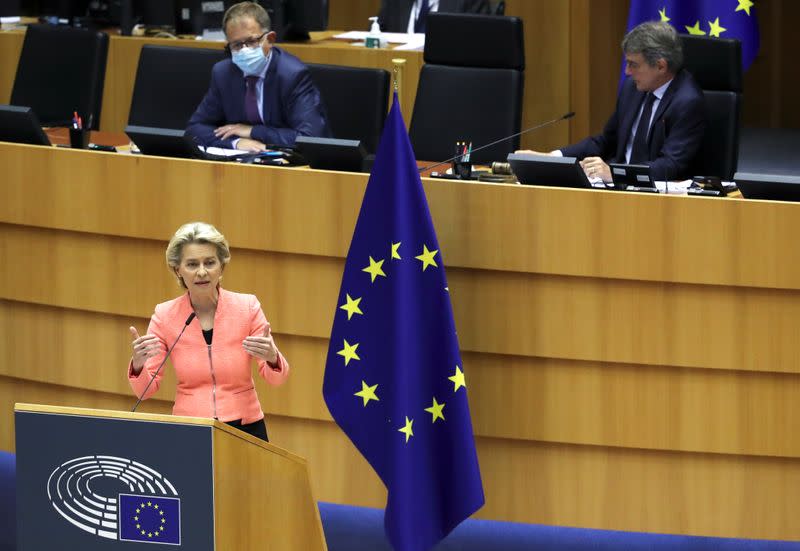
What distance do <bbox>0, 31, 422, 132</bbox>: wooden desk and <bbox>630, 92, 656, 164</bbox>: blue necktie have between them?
1.96 m

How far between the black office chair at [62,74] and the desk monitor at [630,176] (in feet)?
8.91

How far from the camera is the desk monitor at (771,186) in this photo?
374 centimetres

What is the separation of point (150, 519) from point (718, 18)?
134 inches

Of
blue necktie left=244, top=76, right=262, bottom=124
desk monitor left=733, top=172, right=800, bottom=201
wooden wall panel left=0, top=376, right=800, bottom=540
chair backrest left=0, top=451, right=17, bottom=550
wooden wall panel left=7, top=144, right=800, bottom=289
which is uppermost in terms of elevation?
blue necktie left=244, top=76, right=262, bottom=124

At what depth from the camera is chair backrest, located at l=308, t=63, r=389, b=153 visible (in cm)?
536

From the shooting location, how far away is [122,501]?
294 centimetres

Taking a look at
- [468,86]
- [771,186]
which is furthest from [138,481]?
[468,86]

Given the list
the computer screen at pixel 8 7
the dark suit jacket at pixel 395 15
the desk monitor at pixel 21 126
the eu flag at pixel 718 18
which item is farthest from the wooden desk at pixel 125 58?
the desk monitor at pixel 21 126

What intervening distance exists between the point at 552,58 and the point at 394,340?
318 centimetres

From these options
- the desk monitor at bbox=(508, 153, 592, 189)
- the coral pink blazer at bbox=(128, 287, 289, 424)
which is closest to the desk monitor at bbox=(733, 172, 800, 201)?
the desk monitor at bbox=(508, 153, 592, 189)

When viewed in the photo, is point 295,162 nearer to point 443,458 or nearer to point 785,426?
point 443,458

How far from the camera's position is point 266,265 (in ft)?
13.5

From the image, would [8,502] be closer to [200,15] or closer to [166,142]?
[166,142]

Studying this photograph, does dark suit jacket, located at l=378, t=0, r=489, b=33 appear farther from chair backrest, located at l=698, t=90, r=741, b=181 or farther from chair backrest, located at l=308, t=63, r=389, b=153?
chair backrest, located at l=698, t=90, r=741, b=181
